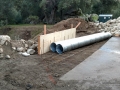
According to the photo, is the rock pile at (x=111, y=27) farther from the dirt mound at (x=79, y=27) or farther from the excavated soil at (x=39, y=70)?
the excavated soil at (x=39, y=70)

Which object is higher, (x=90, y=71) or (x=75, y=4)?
(x=75, y=4)

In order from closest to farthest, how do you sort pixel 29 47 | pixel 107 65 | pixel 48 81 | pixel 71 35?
pixel 48 81 < pixel 107 65 < pixel 29 47 < pixel 71 35

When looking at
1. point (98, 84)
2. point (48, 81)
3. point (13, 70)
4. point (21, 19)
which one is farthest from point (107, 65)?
point (21, 19)

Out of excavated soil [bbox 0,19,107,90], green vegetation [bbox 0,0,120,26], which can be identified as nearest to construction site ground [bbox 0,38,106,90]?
excavated soil [bbox 0,19,107,90]

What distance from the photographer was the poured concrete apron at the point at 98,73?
225 inches

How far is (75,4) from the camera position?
2595 cm

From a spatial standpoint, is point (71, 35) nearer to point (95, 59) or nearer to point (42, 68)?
point (95, 59)

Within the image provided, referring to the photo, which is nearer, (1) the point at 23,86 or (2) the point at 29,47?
(1) the point at 23,86

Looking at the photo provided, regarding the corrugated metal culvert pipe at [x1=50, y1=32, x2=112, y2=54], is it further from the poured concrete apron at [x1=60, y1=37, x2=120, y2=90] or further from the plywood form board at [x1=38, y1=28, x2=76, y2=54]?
the poured concrete apron at [x1=60, y1=37, x2=120, y2=90]

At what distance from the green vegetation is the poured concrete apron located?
17356 mm

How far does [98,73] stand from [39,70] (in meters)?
2.03

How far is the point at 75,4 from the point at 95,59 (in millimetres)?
18235

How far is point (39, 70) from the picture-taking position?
7039 millimetres

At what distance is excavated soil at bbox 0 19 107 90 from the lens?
5695 millimetres
